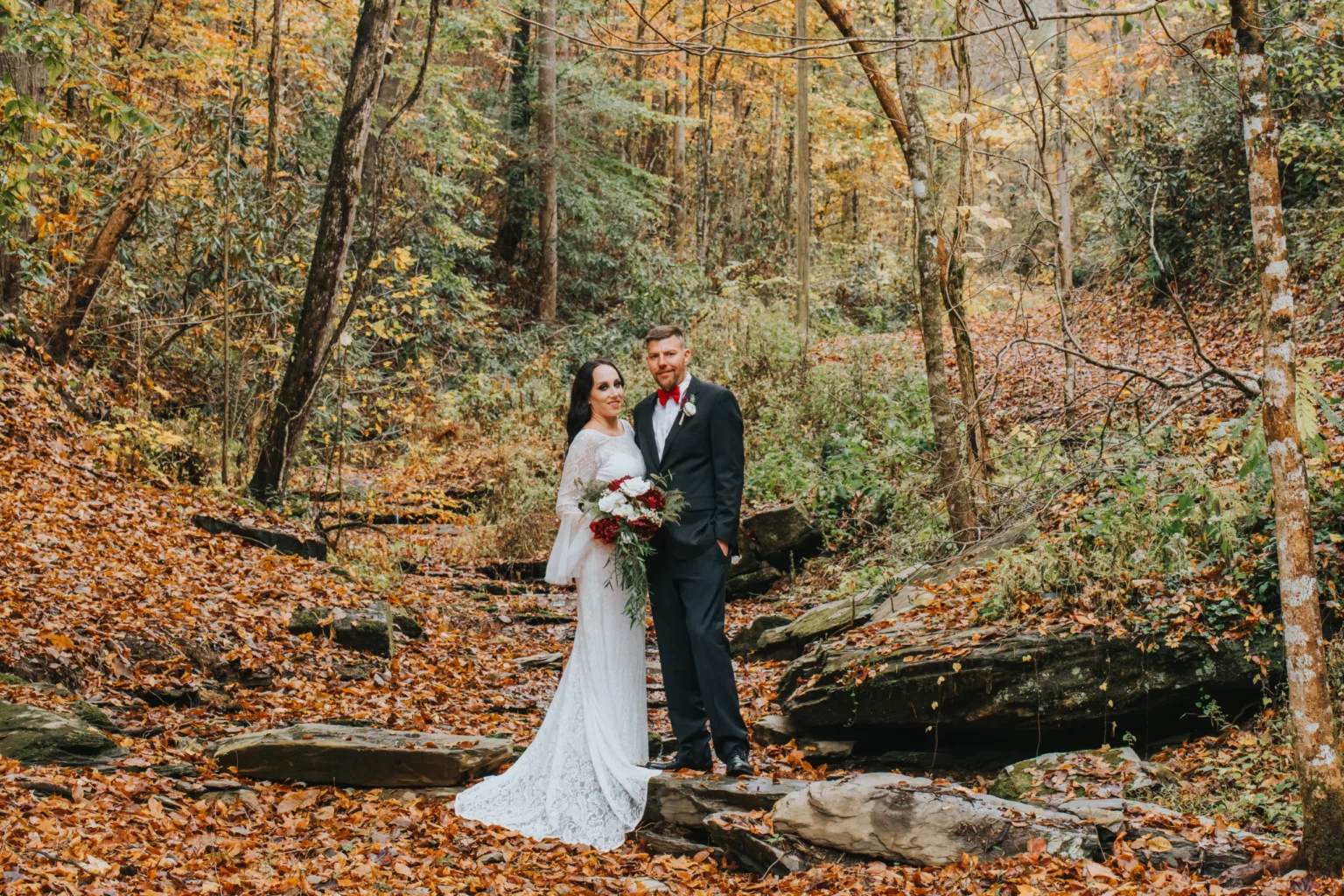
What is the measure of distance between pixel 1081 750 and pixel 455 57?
83.6 ft

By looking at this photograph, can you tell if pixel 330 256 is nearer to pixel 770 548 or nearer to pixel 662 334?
pixel 770 548

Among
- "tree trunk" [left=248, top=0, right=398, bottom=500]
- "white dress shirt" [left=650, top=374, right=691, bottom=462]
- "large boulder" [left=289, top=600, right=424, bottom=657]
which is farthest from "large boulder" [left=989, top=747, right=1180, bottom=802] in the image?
"tree trunk" [left=248, top=0, right=398, bottom=500]

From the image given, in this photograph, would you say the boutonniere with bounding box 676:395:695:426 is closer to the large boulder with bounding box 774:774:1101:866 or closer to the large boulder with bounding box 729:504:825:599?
the large boulder with bounding box 774:774:1101:866

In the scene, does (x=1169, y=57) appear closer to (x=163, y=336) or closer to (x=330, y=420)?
(x=330, y=420)

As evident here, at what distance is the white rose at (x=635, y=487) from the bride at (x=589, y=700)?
0.28 metres

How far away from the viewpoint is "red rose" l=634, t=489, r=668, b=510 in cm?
568

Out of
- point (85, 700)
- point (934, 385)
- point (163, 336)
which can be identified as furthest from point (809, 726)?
point (163, 336)

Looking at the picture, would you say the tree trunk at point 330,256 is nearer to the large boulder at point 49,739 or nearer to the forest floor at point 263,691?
the forest floor at point 263,691

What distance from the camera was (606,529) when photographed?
5.78 m

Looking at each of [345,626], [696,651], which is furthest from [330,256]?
[696,651]

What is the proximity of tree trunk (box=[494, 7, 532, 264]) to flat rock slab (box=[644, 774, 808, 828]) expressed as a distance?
21.0m

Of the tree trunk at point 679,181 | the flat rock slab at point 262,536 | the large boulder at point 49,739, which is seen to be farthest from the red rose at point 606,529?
the tree trunk at point 679,181

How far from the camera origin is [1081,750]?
594 centimetres

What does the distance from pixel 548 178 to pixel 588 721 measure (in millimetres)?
19884
